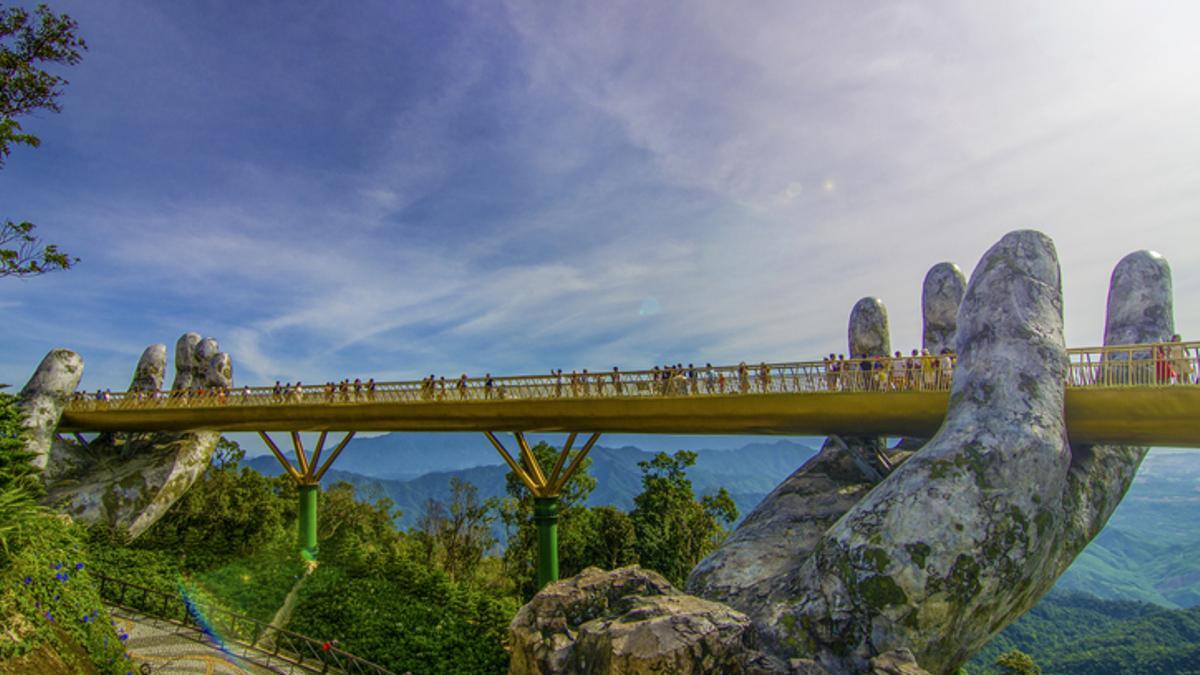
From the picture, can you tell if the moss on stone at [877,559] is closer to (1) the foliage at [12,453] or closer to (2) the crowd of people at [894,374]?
(2) the crowd of people at [894,374]

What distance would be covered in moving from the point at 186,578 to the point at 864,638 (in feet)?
72.3

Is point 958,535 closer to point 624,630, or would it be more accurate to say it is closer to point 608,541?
point 624,630

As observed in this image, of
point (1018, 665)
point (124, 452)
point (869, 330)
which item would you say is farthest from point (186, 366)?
point (1018, 665)

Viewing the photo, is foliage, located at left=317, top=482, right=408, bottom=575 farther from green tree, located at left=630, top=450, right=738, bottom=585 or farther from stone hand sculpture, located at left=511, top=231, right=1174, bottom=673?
stone hand sculpture, located at left=511, top=231, right=1174, bottom=673

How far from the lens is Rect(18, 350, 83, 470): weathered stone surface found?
2475 cm

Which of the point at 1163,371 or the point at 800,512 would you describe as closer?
the point at 1163,371

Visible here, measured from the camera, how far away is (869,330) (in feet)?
61.8

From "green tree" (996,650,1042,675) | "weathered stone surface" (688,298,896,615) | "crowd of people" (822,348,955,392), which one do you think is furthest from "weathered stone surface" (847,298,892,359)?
"green tree" (996,650,1042,675)

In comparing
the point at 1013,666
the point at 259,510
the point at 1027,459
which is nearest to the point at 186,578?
the point at 259,510

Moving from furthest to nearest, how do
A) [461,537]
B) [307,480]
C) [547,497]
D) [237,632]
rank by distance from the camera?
[461,537]
[307,480]
[547,497]
[237,632]

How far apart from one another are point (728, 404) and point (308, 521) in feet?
58.4

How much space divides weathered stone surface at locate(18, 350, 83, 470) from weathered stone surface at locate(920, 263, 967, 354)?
30697mm

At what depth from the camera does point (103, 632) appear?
12078 mm

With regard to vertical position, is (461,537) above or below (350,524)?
below
